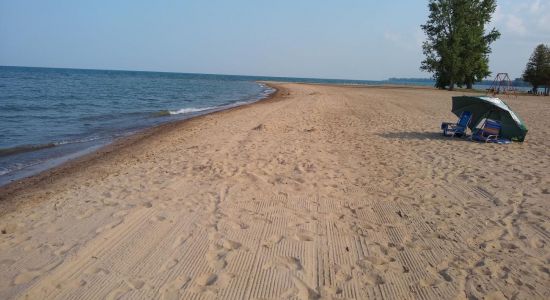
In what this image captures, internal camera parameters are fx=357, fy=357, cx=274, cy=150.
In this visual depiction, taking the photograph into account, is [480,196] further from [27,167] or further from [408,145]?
[27,167]

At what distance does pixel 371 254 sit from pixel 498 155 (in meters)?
6.16

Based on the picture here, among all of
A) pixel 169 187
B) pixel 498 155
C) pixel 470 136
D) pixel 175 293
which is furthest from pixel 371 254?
pixel 470 136

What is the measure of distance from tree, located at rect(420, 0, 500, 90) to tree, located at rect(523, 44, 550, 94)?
9498mm

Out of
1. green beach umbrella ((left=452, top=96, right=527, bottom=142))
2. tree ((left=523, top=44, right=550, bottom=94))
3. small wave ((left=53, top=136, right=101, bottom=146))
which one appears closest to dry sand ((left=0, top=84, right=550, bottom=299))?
green beach umbrella ((left=452, top=96, right=527, bottom=142))

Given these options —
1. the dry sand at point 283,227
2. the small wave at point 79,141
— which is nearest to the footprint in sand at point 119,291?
the dry sand at point 283,227

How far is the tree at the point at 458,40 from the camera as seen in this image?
145 feet

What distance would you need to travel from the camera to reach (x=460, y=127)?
1050 cm

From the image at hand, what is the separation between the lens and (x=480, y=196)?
557 cm

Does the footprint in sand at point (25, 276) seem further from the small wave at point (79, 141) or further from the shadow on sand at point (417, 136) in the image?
the shadow on sand at point (417, 136)

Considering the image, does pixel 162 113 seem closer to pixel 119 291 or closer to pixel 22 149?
pixel 22 149

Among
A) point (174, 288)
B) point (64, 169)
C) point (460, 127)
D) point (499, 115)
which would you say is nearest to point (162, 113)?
point (64, 169)

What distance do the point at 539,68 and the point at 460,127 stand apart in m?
53.7

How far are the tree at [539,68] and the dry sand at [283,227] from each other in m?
53.4

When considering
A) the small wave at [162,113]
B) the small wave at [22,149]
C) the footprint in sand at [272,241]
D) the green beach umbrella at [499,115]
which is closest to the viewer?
the footprint in sand at [272,241]
